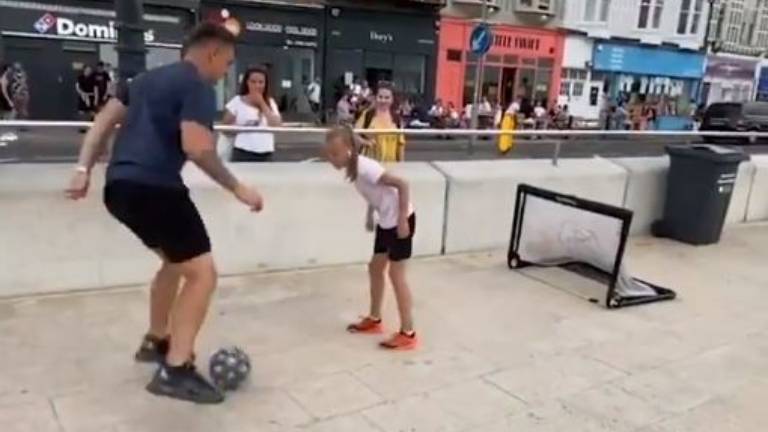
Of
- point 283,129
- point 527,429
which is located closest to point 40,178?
point 283,129

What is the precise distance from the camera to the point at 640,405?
370 cm

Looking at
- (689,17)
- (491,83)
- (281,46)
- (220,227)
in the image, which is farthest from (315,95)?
(689,17)

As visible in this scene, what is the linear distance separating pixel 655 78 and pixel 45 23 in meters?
24.2

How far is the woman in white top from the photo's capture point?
5767mm

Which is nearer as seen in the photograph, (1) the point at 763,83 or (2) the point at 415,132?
(2) the point at 415,132

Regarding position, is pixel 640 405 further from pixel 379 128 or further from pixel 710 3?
pixel 710 3

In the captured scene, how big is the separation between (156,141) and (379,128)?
3.21m

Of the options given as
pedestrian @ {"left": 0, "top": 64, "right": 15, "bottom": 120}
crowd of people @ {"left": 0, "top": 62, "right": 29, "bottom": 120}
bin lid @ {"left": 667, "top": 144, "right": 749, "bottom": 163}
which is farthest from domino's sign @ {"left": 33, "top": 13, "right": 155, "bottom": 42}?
bin lid @ {"left": 667, "top": 144, "right": 749, "bottom": 163}

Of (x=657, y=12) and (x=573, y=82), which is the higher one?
(x=657, y=12)

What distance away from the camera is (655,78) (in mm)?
31625

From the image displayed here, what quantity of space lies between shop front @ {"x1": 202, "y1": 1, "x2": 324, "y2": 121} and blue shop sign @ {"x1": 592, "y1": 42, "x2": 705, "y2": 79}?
40.5 feet

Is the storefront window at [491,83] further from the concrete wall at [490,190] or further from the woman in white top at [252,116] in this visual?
the woman in white top at [252,116]

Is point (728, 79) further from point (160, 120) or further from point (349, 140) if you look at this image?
point (160, 120)

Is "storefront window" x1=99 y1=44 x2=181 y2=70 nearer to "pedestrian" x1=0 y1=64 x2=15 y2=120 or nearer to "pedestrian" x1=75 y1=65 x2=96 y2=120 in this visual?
"pedestrian" x1=75 y1=65 x2=96 y2=120
